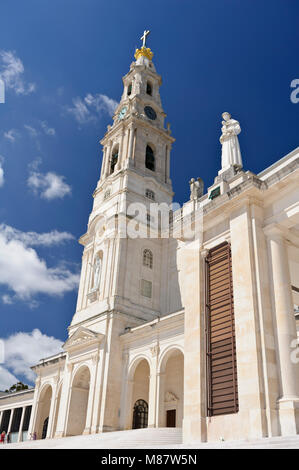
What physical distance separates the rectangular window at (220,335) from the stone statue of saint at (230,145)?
4082mm

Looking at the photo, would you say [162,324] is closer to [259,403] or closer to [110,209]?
[110,209]

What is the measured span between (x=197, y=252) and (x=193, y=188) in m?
20.0

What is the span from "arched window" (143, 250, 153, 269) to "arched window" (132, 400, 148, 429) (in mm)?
10832

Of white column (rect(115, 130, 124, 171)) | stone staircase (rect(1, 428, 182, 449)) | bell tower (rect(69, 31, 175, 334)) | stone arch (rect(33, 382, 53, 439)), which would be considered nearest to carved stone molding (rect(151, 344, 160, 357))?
bell tower (rect(69, 31, 175, 334))

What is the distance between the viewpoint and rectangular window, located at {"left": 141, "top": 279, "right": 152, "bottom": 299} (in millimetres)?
34781

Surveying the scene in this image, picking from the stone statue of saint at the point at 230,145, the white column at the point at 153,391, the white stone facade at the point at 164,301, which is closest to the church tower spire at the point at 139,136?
the white stone facade at the point at 164,301

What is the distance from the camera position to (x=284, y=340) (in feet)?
40.9

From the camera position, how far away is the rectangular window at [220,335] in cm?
1315

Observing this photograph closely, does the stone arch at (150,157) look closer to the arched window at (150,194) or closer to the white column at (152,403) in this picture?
the arched window at (150,194)

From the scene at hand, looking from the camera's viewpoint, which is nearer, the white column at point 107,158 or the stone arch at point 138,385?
the stone arch at point 138,385

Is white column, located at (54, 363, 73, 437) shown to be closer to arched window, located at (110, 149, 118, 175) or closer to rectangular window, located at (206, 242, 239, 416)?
arched window, located at (110, 149, 118, 175)

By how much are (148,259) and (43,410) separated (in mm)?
17468

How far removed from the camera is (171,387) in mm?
29266

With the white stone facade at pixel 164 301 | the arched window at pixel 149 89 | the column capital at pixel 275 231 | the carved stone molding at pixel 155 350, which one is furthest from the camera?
the arched window at pixel 149 89
